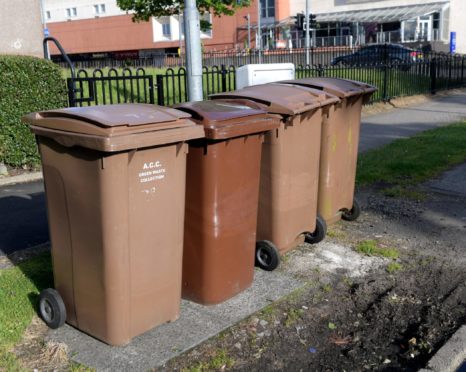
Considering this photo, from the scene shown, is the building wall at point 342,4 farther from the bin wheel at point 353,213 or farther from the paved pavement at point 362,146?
the bin wheel at point 353,213

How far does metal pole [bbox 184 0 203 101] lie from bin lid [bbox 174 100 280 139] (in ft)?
7.52

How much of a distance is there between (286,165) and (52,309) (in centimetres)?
206

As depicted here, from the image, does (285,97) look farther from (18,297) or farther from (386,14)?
(386,14)

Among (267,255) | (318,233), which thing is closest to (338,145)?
(318,233)

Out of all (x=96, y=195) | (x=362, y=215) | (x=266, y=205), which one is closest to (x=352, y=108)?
(x=362, y=215)

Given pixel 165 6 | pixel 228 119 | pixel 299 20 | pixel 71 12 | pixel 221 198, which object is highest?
pixel 71 12

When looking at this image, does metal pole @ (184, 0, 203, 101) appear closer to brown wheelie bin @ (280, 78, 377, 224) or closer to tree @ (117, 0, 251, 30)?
brown wheelie bin @ (280, 78, 377, 224)

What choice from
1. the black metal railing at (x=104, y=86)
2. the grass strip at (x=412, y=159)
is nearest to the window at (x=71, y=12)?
the black metal railing at (x=104, y=86)

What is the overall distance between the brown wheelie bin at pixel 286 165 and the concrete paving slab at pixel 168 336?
1.67 ft

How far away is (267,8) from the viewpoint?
58.3 meters

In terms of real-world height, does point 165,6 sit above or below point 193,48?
above

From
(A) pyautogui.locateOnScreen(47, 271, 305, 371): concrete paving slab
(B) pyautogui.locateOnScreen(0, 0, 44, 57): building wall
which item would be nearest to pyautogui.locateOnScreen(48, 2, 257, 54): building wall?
(B) pyautogui.locateOnScreen(0, 0, 44, 57): building wall

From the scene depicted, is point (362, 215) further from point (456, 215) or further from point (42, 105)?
point (42, 105)

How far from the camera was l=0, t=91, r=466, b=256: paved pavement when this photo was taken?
5.78m
